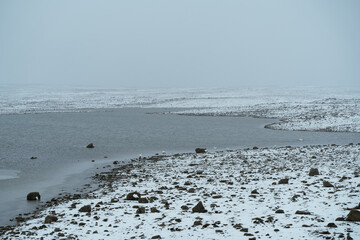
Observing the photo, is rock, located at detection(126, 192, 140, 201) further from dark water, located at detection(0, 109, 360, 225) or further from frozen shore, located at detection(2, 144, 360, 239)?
dark water, located at detection(0, 109, 360, 225)

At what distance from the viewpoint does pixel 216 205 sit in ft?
38.7

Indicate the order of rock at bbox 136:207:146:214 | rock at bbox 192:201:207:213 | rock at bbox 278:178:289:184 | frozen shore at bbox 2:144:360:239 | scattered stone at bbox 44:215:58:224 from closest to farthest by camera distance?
1. frozen shore at bbox 2:144:360:239
2. scattered stone at bbox 44:215:58:224
3. rock at bbox 192:201:207:213
4. rock at bbox 136:207:146:214
5. rock at bbox 278:178:289:184

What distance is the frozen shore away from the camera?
9.57m

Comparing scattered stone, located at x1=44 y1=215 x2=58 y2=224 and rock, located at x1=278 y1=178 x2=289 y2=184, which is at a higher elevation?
rock, located at x1=278 y1=178 x2=289 y2=184

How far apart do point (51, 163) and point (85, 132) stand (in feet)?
48.5

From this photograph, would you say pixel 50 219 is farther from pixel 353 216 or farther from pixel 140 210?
pixel 353 216

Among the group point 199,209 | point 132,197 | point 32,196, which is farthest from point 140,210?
point 32,196

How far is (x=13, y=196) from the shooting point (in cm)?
1521

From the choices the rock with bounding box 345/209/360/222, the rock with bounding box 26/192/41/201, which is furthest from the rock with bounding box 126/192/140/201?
the rock with bounding box 345/209/360/222

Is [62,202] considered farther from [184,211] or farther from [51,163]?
[51,163]

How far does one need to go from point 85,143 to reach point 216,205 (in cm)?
2036

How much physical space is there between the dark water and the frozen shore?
2485 mm

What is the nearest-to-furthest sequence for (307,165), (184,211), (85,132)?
(184,211)
(307,165)
(85,132)

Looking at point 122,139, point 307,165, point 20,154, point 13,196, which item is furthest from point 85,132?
point 307,165
